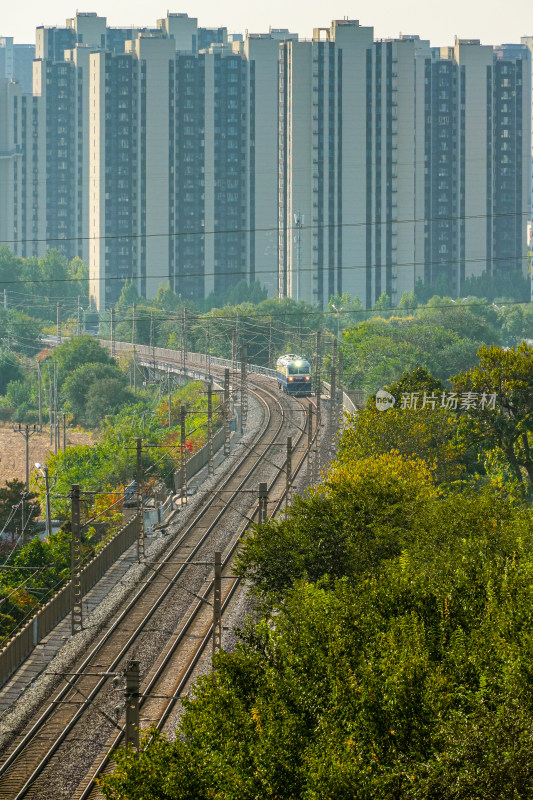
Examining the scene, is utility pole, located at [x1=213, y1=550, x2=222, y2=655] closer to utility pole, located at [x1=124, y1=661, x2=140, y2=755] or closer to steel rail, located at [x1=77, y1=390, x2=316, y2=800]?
steel rail, located at [x1=77, y1=390, x2=316, y2=800]

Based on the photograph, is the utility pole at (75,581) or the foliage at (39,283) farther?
the foliage at (39,283)

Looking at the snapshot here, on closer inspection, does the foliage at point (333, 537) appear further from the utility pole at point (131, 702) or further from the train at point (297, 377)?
the train at point (297, 377)

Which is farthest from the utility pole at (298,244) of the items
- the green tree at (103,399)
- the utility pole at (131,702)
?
the utility pole at (131,702)

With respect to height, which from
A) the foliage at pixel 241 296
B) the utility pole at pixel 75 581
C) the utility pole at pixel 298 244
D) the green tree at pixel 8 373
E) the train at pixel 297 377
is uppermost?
the utility pole at pixel 298 244

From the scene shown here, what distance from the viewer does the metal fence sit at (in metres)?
47.0

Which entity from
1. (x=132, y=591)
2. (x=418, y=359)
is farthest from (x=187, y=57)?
(x=132, y=591)

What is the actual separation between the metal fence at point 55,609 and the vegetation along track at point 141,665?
2.24 m

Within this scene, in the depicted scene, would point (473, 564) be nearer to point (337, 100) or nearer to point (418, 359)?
point (418, 359)

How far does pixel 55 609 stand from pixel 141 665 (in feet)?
20.8

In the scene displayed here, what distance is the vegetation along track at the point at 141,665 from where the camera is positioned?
124ft

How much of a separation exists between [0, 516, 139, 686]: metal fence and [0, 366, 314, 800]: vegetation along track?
2.24 m

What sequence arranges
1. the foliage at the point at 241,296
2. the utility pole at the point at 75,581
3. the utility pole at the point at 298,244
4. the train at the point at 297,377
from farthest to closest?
the foliage at the point at 241,296 → the utility pole at the point at 298,244 → the train at the point at 297,377 → the utility pole at the point at 75,581

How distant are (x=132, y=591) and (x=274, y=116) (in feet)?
468

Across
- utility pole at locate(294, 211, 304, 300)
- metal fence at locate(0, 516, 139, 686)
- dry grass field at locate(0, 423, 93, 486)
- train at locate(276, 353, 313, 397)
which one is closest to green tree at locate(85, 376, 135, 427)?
dry grass field at locate(0, 423, 93, 486)
